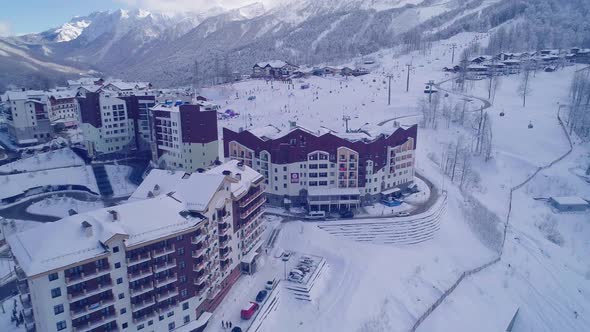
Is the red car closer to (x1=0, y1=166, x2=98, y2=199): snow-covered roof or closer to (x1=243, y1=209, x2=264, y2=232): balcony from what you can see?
(x1=243, y1=209, x2=264, y2=232): balcony

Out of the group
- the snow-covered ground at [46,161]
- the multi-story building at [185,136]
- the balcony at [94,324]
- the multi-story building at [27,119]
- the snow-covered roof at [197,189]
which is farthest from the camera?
the multi-story building at [27,119]

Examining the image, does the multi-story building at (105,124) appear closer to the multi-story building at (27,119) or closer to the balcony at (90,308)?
the multi-story building at (27,119)

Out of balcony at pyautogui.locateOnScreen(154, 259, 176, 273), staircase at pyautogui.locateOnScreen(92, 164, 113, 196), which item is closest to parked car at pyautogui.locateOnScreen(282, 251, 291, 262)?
balcony at pyautogui.locateOnScreen(154, 259, 176, 273)

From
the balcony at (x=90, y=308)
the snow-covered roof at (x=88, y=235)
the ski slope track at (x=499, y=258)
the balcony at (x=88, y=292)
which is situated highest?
the snow-covered roof at (x=88, y=235)

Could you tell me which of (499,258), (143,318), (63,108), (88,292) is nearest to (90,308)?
(88,292)

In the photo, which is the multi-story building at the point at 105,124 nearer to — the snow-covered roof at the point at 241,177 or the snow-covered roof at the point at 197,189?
the snow-covered roof at the point at 241,177

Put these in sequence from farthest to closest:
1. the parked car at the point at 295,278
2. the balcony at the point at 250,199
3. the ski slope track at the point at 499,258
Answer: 1. the ski slope track at the point at 499,258
2. the parked car at the point at 295,278
3. the balcony at the point at 250,199

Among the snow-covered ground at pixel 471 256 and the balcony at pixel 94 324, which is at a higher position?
the balcony at pixel 94 324

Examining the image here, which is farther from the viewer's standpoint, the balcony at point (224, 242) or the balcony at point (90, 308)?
the balcony at point (224, 242)

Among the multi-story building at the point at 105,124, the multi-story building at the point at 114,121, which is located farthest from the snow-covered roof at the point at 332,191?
the multi-story building at the point at 105,124
